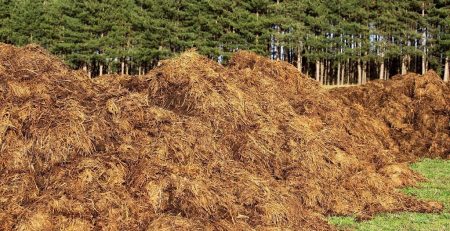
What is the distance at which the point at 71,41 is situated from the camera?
5294 cm

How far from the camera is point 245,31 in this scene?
52.8m

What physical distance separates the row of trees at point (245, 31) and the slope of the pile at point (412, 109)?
32.1 m

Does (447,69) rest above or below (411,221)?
above

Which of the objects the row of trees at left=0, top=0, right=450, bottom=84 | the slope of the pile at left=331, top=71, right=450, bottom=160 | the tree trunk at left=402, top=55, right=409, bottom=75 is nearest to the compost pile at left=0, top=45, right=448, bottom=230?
the slope of the pile at left=331, top=71, right=450, bottom=160

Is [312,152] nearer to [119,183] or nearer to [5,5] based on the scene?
[119,183]

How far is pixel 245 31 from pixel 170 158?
150 ft

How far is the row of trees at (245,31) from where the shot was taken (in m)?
52.1

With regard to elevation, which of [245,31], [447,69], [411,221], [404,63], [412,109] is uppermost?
[245,31]

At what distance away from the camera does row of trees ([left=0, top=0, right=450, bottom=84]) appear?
5212 centimetres

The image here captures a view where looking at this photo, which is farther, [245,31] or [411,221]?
[245,31]

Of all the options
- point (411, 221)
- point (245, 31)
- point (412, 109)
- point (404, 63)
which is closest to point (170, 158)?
point (411, 221)

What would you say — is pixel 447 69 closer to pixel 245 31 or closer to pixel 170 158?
pixel 245 31

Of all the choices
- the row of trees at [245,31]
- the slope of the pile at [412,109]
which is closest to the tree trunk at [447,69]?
the row of trees at [245,31]

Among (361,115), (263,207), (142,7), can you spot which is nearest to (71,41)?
(142,7)
